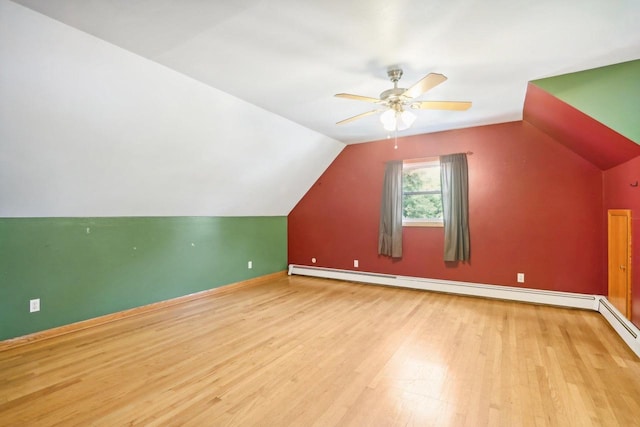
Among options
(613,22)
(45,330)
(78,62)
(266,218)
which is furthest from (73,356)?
(613,22)

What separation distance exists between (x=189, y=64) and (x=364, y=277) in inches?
167

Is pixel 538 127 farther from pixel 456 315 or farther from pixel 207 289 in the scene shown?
pixel 207 289

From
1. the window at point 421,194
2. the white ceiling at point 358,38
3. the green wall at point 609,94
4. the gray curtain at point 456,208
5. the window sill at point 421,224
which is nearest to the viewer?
the white ceiling at point 358,38

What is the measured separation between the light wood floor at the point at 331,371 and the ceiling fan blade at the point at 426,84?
2.23 metres

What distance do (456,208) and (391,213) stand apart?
1018 millimetres

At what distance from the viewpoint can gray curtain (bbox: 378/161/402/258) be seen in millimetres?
5027

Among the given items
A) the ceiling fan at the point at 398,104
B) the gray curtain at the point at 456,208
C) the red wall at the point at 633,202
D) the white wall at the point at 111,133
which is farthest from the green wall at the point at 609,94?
the white wall at the point at 111,133

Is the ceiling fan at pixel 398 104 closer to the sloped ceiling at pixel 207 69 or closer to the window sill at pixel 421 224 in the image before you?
the sloped ceiling at pixel 207 69

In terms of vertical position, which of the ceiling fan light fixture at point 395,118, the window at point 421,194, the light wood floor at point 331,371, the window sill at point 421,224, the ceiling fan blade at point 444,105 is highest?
the ceiling fan blade at point 444,105

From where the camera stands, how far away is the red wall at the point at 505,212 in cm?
385

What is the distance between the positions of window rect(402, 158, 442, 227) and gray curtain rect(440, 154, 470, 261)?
0.23 metres

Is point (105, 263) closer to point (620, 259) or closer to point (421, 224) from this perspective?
point (421, 224)

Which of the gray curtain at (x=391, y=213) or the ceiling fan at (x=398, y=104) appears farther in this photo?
the gray curtain at (x=391, y=213)

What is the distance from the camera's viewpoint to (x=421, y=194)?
16.5 ft
